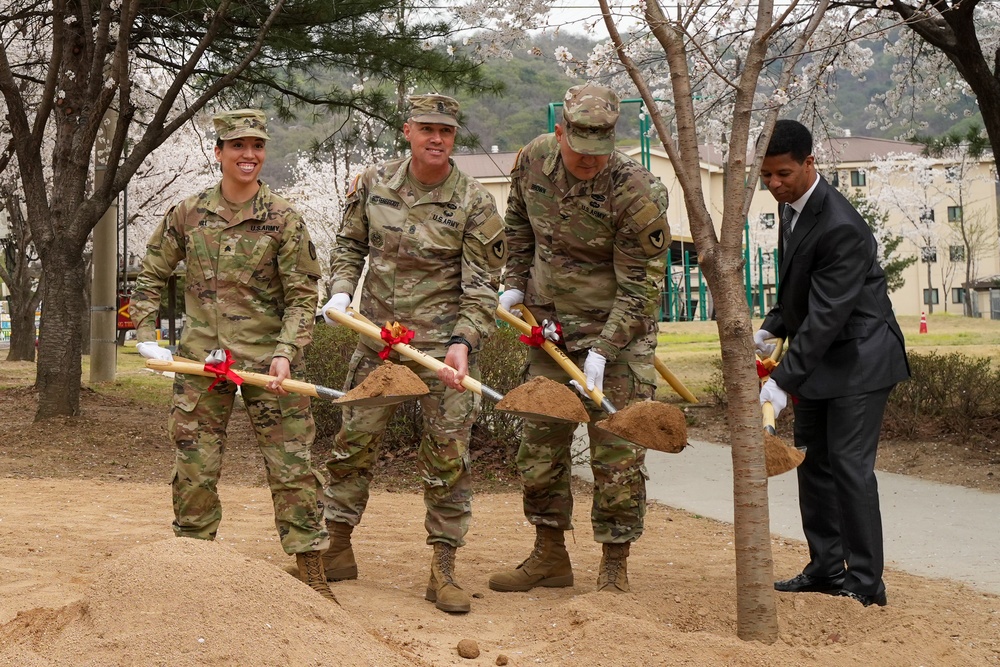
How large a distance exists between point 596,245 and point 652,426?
102cm

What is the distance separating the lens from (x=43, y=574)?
16.8ft

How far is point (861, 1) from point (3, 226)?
30512mm

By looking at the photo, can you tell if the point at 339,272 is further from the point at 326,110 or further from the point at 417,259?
the point at 326,110

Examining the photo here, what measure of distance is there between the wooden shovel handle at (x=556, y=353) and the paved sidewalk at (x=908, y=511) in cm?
228

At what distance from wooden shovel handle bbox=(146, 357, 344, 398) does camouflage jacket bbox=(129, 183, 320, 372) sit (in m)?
0.19

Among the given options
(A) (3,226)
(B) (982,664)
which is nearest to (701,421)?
(B) (982,664)

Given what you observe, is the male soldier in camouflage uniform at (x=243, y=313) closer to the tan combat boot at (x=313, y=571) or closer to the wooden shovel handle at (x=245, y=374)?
the tan combat boot at (x=313, y=571)

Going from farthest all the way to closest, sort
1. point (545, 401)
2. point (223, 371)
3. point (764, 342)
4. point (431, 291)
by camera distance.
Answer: point (764, 342) < point (431, 291) < point (545, 401) < point (223, 371)

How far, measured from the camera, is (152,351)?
448 centimetres

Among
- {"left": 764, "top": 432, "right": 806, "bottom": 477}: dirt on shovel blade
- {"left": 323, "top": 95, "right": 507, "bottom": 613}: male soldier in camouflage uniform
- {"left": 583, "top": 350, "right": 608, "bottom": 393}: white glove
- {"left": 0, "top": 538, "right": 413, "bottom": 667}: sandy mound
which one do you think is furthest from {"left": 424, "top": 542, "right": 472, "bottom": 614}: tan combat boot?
{"left": 764, "top": 432, "right": 806, "bottom": 477}: dirt on shovel blade

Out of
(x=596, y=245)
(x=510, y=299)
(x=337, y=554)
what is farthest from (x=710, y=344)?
(x=337, y=554)

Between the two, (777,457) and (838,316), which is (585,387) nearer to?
(777,457)

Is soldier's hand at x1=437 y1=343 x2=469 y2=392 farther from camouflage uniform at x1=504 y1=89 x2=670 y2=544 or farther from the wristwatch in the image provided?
camouflage uniform at x1=504 y1=89 x2=670 y2=544

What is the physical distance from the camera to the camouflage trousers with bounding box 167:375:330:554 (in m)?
4.59
